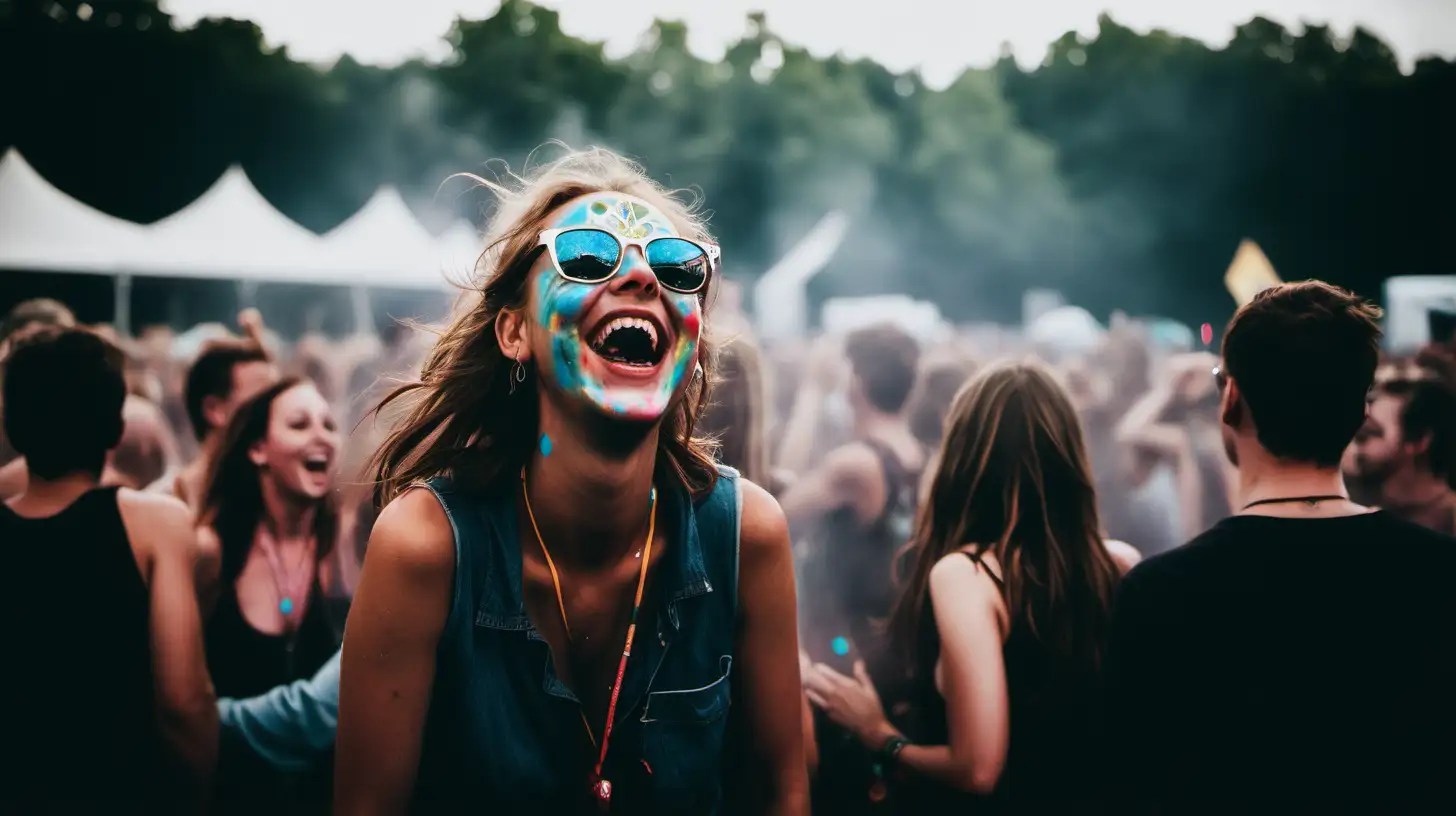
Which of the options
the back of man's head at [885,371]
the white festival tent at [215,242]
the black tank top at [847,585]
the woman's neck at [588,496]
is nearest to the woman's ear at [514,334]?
the woman's neck at [588,496]

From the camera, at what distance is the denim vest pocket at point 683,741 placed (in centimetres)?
214

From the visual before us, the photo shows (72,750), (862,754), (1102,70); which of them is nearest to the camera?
(72,750)

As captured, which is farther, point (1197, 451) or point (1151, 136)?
point (1151, 136)

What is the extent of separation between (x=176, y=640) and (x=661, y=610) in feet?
5.50

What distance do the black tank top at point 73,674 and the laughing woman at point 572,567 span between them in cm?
129

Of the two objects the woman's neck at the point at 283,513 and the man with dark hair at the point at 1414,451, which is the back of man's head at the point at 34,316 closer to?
the woman's neck at the point at 283,513

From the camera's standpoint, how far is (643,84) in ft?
105

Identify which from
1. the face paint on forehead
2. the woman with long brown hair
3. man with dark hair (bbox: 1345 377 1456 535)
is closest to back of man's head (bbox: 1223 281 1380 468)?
the woman with long brown hair

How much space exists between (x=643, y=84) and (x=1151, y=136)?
14.0 meters

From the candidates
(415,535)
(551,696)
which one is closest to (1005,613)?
(551,696)

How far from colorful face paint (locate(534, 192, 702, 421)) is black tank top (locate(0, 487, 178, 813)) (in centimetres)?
174

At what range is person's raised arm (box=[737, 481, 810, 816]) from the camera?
2.31 metres

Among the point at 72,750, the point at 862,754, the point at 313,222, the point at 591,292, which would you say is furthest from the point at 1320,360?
the point at 313,222

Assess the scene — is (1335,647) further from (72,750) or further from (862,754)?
(72,750)
